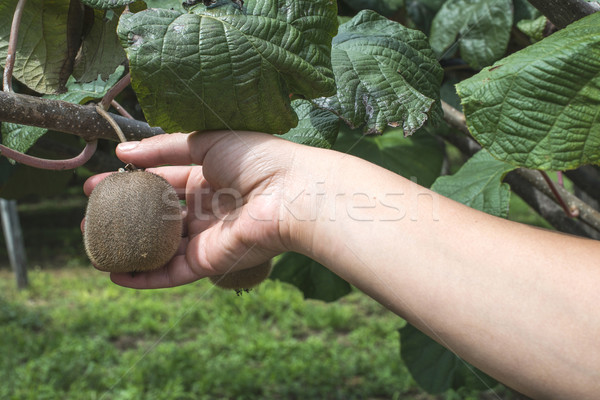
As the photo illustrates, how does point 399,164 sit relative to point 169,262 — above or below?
below

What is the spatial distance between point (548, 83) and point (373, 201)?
1.12ft

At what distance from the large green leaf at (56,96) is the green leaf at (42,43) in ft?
0.26

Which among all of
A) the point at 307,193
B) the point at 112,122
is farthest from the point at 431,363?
the point at 112,122

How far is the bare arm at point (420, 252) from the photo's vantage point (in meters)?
0.86

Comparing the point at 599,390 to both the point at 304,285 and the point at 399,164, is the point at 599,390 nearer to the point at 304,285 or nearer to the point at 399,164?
the point at 399,164

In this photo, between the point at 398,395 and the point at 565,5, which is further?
the point at 398,395

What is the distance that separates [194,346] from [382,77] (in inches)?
138

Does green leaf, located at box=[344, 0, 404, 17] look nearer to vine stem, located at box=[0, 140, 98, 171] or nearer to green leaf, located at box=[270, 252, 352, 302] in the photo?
green leaf, located at box=[270, 252, 352, 302]

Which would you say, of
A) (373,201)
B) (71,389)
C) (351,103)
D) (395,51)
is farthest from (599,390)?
(71,389)

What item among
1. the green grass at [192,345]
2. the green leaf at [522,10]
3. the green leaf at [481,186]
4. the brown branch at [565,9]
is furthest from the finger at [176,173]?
the green grass at [192,345]

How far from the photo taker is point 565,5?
110 cm

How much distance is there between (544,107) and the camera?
0.86 metres

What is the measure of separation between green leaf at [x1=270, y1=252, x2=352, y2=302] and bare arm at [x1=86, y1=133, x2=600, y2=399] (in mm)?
987

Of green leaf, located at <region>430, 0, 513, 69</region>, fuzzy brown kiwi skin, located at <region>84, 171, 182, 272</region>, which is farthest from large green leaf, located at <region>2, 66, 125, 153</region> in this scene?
green leaf, located at <region>430, 0, 513, 69</region>
